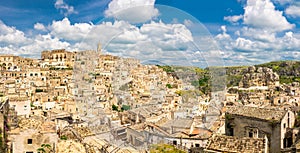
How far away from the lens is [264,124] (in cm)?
1462

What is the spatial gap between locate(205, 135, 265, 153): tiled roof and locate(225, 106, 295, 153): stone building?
3.41 meters

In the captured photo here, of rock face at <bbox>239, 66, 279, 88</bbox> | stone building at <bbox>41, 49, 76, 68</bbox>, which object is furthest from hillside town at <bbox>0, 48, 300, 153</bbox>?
rock face at <bbox>239, 66, 279, 88</bbox>

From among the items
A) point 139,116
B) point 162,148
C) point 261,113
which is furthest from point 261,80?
point 139,116

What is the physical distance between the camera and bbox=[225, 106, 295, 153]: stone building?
14.4m

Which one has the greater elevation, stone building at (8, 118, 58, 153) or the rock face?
the rock face

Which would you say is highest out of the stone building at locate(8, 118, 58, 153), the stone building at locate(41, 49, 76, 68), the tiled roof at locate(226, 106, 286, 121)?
the stone building at locate(41, 49, 76, 68)

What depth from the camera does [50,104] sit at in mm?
32625

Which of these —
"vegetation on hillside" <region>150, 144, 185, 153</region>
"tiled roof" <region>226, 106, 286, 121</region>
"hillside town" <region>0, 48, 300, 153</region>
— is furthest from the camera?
"tiled roof" <region>226, 106, 286, 121</region>

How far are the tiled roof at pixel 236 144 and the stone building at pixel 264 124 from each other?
341cm

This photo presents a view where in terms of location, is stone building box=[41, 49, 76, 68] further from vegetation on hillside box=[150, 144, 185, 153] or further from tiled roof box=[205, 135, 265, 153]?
vegetation on hillside box=[150, 144, 185, 153]

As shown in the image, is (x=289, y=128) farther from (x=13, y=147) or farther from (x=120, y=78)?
(x=13, y=147)

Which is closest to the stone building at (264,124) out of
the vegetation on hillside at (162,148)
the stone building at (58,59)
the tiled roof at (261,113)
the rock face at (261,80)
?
the tiled roof at (261,113)

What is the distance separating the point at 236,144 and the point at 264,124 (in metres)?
4.07

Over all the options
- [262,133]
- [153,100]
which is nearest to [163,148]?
[153,100]
